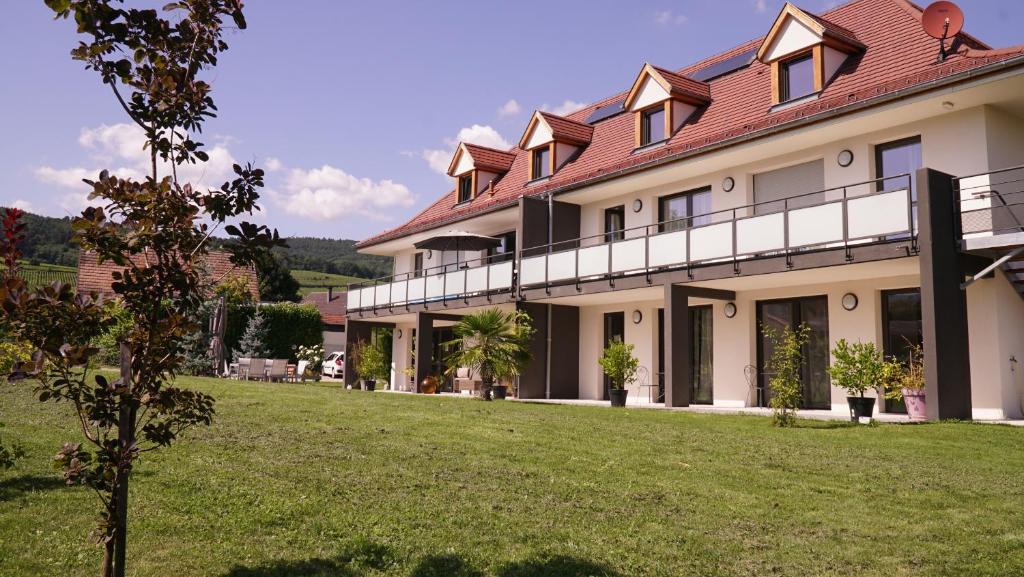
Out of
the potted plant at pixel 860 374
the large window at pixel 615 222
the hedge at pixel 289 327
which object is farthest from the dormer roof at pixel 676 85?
the hedge at pixel 289 327

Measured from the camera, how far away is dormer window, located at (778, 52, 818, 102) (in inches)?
738

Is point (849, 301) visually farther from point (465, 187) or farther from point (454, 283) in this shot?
point (465, 187)

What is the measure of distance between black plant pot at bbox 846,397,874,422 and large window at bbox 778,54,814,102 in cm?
776

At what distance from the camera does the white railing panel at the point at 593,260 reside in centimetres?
2027

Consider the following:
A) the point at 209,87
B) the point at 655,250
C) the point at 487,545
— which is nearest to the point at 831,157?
the point at 655,250

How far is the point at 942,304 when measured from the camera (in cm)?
1376

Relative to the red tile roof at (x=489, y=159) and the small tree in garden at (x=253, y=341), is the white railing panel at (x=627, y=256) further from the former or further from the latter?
the small tree in garden at (x=253, y=341)

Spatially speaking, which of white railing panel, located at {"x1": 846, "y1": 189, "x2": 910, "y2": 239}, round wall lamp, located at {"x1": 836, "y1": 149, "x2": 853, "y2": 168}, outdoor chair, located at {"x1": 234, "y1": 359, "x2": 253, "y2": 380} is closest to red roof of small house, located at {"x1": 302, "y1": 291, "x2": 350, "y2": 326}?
outdoor chair, located at {"x1": 234, "y1": 359, "x2": 253, "y2": 380}

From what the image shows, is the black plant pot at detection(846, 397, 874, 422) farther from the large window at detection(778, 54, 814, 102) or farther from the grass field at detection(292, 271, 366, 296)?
the grass field at detection(292, 271, 366, 296)

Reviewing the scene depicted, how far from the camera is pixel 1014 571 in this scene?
552 cm

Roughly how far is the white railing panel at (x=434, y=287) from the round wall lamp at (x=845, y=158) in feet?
42.9

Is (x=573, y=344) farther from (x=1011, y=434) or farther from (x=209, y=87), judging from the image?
(x=209, y=87)

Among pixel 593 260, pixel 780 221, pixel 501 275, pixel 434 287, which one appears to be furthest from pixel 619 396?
pixel 434 287

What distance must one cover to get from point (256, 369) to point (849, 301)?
63.1 ft
